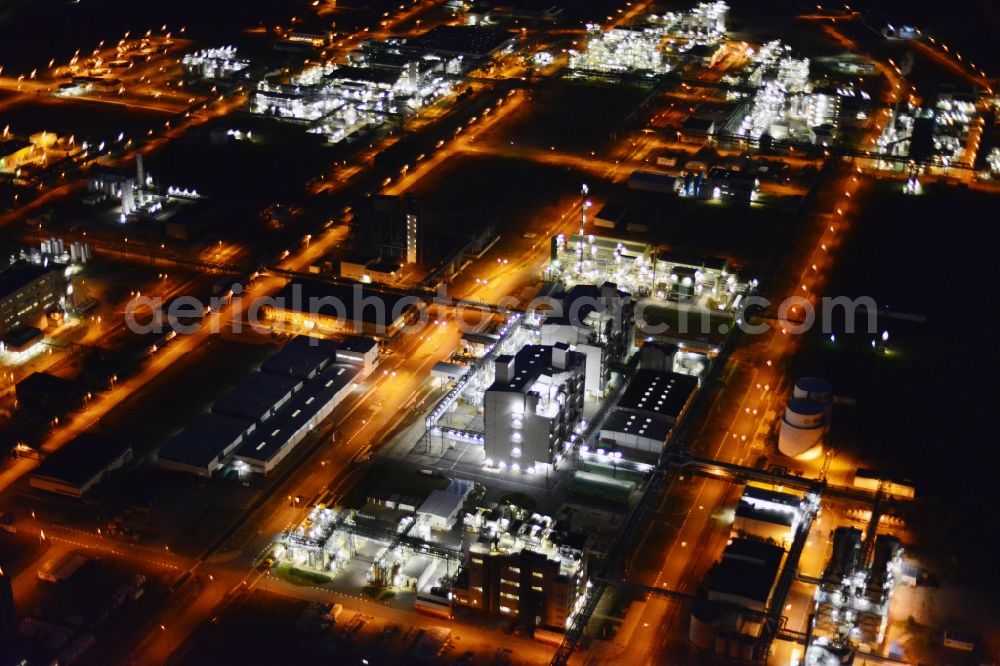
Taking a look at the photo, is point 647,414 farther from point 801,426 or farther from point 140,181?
point 140,181

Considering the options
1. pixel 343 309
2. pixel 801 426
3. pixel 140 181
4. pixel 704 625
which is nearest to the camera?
pixel 704 625

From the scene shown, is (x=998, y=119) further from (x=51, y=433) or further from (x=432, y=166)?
(x=51, y=433)

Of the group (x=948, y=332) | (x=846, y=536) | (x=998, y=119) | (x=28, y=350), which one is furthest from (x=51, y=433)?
(x=998, y=119)

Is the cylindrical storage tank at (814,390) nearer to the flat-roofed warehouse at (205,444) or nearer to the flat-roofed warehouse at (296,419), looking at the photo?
the flat-roofed warehouse at (296,419)

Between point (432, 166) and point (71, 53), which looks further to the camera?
point (71, 53)

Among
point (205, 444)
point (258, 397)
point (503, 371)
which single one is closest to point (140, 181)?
point (258, 397)

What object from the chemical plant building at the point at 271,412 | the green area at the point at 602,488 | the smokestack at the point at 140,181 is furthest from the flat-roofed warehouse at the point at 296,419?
the smokestack at the point at 140,181
